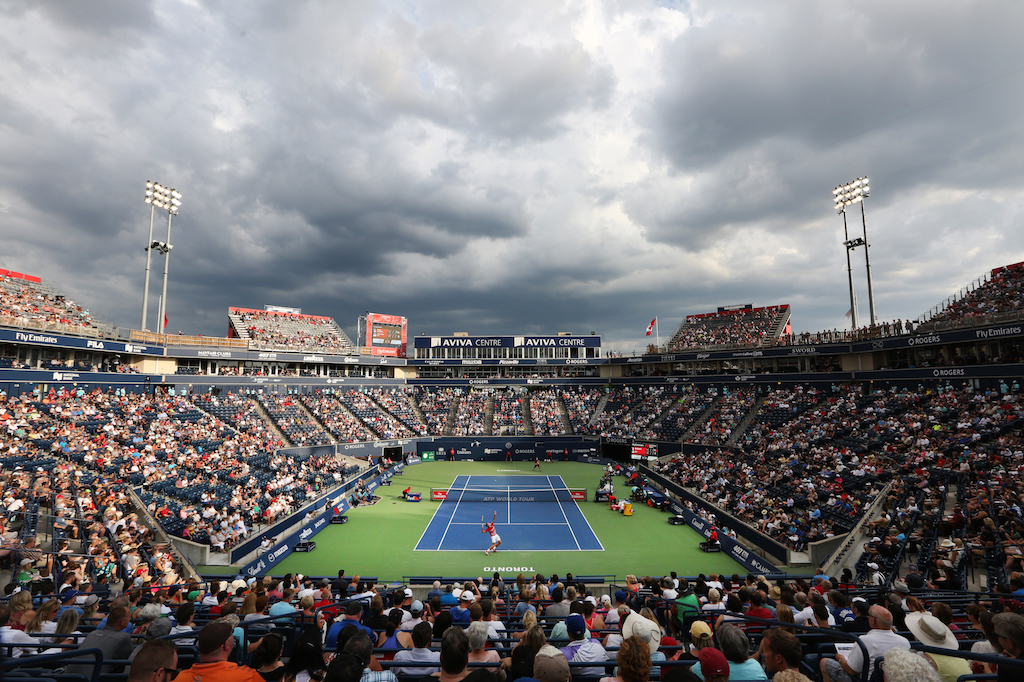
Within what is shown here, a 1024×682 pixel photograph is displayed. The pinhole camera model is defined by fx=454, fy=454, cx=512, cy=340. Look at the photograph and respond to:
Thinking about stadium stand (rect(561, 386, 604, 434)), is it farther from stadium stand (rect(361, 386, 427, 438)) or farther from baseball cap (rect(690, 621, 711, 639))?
baseball cap (rect(690, 621, 711, 639))

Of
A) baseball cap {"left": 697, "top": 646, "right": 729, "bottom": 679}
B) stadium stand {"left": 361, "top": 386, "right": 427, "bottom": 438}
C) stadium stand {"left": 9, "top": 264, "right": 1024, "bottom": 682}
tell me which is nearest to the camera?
baseball cap {"left": 697, "top": 646, "right": 729, "bottom": 679}

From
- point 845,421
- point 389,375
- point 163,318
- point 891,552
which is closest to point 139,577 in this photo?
point 891,552

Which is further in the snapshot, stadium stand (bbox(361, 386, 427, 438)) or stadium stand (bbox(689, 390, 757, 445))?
stadium stand (bbox(361, 386, 427, 438))

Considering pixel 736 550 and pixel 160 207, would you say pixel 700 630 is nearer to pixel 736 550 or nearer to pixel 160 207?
pixel 736 550

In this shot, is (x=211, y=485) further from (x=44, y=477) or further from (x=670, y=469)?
(x=670, y=469)

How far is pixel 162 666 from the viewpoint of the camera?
141 inches

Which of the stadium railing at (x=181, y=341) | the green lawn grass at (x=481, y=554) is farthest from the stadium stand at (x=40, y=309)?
the green lawn grass at (x=481, y=554)

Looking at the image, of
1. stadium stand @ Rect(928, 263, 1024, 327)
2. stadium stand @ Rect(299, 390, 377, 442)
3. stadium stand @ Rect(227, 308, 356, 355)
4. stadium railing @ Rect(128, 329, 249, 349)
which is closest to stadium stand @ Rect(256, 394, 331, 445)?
stadium stand @ Rect(299, 390, 377, 442)

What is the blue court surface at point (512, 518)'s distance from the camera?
22.1 m

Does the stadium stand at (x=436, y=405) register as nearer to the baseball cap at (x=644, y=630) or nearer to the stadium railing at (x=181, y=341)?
the stadium railing at (x=181, y=341)

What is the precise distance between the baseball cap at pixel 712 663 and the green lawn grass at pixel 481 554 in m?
16.1

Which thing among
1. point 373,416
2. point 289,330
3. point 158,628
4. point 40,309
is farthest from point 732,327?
point 40,309

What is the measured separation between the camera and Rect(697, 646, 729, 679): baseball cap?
12.1 feet

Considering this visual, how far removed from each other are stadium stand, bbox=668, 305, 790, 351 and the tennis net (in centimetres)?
3239
